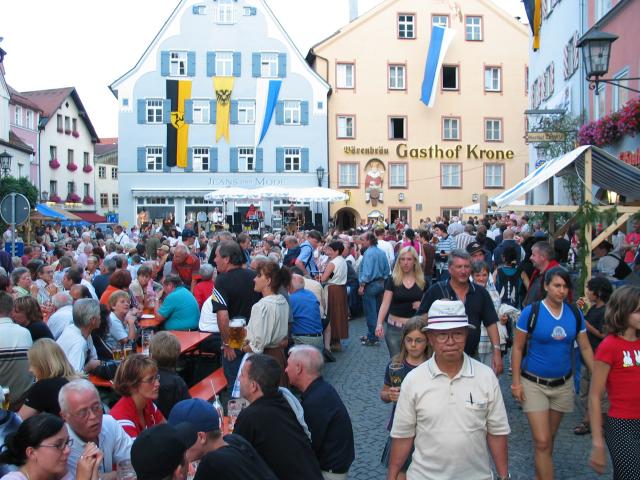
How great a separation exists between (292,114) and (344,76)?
12.5ft

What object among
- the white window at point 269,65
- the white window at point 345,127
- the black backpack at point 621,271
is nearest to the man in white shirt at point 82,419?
the black backpack at point 621,271

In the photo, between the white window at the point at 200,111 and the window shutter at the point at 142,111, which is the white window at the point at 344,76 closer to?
the white window at the point at 200,111

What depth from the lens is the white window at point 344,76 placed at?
40.3 m

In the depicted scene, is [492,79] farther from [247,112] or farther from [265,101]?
[247,112]

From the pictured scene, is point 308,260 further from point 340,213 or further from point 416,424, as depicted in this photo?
point 340,213

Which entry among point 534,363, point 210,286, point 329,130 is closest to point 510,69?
point 329,130

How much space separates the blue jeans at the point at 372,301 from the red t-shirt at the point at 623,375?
7258 mm

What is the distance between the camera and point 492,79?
135 ft

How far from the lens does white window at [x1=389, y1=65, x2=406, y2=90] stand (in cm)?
4044

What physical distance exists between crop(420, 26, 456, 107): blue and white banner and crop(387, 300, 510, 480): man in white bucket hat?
37316mm

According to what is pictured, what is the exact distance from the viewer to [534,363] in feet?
17.7

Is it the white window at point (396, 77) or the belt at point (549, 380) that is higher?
the white window at point (396, 77)

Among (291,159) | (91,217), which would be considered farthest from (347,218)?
(91,217)

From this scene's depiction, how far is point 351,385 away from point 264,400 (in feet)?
17.9
